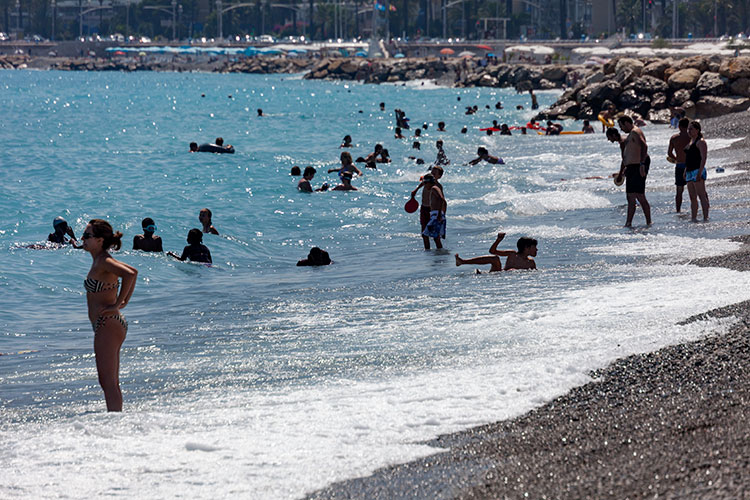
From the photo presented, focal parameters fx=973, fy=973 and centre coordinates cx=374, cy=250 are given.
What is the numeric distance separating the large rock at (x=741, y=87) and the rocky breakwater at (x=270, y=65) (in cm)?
10915

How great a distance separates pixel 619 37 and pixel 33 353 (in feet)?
375

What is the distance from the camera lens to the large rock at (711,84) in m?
40.3

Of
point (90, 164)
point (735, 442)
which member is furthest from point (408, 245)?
point (90, 164)

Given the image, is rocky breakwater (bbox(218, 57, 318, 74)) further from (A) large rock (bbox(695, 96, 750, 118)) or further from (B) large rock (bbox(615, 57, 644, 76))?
(A) large rock (bbox(695, 96, 750, 118))

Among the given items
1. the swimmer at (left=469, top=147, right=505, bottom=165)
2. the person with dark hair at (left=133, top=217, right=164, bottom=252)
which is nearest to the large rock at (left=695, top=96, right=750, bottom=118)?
the swimmer at (left=469, top=147, right=505, bottom=165)

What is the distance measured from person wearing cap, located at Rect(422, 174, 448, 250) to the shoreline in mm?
7682

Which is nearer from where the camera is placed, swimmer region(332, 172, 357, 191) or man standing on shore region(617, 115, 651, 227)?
man standing on shore region(617, 115, 651, 227)

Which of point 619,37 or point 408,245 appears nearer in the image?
point 408,245

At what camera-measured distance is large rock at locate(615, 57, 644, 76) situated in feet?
152

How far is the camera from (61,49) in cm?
19025

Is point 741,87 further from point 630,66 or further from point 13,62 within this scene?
point 13,62

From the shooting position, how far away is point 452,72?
111 m

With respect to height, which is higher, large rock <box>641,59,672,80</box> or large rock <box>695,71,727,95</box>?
large rock <box>641,59,672,80</box>

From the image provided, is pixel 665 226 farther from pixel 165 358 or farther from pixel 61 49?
pixel 61 49
